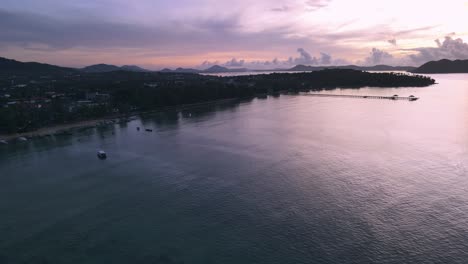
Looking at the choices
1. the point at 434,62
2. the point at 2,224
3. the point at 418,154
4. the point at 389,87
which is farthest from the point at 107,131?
the point at 434,62

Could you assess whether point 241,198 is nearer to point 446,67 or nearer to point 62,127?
point 62,127

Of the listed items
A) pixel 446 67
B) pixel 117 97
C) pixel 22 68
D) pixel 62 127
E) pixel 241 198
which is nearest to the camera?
pixel 241 198

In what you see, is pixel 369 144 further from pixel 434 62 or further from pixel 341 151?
pixel 434 62

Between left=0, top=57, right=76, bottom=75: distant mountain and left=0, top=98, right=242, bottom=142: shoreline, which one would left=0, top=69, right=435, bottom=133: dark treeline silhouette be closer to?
left=0, top=98, right=242, bottom=142: shoreline

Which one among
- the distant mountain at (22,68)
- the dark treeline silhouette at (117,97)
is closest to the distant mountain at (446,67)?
the dark treeline silhouette at (117,97)

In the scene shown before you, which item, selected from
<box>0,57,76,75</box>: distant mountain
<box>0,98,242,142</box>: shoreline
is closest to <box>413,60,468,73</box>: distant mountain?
<box>0,98,242,142</box>: shoreline

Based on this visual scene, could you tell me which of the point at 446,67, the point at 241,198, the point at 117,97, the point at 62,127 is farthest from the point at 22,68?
the point at 446,67

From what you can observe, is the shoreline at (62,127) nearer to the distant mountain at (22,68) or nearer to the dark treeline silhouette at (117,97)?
the dark treeline silhouette at (117,97)
